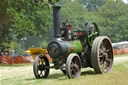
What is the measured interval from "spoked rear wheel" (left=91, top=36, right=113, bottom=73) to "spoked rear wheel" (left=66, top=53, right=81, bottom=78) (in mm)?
968

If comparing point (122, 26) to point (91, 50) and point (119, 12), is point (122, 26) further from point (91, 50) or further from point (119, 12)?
point (91, 50)

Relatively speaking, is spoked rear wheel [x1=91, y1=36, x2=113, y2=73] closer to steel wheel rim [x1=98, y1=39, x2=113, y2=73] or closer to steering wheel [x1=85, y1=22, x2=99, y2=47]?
steel wheel rim [x1=98, y1=39, x2=113, y2=73]

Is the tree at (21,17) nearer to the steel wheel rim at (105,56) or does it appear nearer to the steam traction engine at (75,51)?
the steel wheel rim at (105,56)

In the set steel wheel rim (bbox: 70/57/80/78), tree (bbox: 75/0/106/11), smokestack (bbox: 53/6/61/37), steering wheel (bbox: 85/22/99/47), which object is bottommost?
steel wheel rim (bbox: 70/57/80/78)

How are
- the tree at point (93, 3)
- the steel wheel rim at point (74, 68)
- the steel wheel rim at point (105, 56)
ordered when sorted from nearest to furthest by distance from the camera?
the steel wheel rim at point (74, 68), the steel wheel rim at point (105, 56), the tree at point (93, 3)

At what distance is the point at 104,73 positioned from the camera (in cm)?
1437

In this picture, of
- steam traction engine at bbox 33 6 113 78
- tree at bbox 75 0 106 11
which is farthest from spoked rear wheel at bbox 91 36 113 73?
tree at bbox 75 0 106 11

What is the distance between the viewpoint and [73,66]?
12.9m

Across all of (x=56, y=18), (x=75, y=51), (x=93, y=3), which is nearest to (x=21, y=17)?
(x=75, y=51)

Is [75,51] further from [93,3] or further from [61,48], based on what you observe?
[93,3]

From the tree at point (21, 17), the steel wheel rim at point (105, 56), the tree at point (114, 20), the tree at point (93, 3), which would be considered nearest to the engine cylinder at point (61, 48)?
the steel wheel rim at point (105, 56)

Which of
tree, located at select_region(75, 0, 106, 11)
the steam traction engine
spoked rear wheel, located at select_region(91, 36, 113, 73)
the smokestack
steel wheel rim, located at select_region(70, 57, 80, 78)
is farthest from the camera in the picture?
tree, located at select_region(75, 0, 106, 11)

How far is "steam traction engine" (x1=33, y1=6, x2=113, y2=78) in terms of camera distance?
13.0 m

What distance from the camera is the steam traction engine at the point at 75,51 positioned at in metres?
13.0
